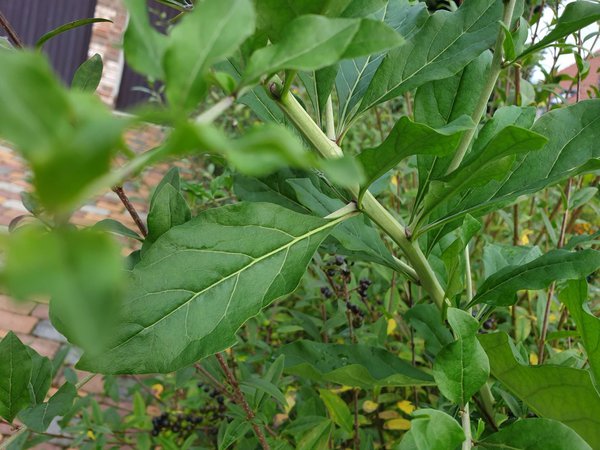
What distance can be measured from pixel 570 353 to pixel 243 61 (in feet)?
2.60

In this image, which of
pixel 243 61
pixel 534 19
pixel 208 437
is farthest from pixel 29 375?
pixel 534 19

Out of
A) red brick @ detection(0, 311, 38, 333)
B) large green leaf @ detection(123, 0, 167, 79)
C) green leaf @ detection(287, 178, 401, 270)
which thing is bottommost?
red brick @ detection(0, 311, 38, 333)

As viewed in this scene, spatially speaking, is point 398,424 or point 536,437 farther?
point 398,424

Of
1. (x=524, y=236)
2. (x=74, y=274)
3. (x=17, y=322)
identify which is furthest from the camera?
(x=17, y=322)

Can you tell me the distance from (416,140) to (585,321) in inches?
A: 11.8

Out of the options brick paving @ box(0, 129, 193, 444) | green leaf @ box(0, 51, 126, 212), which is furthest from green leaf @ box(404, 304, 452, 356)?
brick paving @ box(0, 129, 193, 444)

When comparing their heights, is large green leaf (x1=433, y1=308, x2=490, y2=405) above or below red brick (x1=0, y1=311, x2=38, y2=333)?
above

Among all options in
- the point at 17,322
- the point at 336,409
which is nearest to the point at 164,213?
the point at 336,409

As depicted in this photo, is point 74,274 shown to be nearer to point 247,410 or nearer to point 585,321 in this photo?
point 585,321

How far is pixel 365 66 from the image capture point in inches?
33.3

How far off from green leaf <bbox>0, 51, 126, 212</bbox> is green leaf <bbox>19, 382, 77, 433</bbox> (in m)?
0.66

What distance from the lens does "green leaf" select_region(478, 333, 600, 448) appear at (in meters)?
0.65

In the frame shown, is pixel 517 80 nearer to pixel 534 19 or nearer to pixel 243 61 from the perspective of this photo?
pixel 534 19

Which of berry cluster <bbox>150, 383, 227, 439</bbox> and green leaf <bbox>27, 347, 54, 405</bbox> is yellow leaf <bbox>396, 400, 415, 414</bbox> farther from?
green leaf <bbox>27, 347, 54, 405</bbox>
